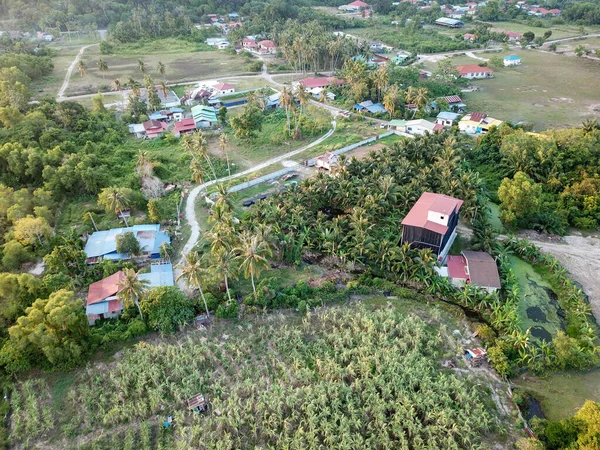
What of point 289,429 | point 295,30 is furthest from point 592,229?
point 295,30

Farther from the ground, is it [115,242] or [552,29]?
[552,29]

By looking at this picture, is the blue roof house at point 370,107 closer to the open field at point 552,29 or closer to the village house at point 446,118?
the village house at point 446,118

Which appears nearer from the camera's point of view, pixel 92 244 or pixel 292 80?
pixel 92 244

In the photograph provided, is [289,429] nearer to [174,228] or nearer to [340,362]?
[340,362]

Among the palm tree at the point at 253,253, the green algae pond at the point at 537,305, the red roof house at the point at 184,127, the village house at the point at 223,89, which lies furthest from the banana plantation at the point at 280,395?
the village house at the point at 223,89

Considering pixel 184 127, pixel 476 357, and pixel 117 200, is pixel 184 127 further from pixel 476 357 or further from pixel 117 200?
pixel 476 357

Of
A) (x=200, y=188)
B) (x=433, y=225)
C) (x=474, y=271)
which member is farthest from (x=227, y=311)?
(x=200, y=188)

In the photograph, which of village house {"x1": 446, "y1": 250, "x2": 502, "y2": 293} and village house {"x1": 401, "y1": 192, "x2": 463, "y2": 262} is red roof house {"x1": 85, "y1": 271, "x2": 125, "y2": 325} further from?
village house {"x1": 446, "y1": 250, "x2": 502, "y2": 293}
